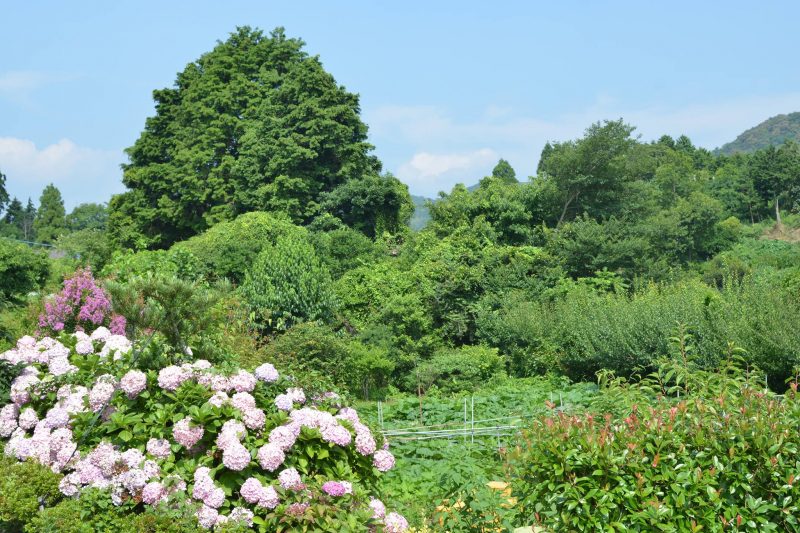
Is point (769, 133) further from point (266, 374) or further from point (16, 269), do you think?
point (266, 374)

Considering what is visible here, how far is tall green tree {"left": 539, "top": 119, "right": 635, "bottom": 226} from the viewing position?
23.8 metres

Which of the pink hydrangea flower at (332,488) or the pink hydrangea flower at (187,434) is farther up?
the pink hydrangea flower at (187,434)

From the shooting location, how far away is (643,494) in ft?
13.2

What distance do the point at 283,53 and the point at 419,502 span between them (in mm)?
26041

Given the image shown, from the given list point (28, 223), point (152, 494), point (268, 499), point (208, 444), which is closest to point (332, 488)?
point (268, 499)

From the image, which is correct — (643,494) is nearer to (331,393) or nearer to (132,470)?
(331,393)

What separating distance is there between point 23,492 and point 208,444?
1.15 meters

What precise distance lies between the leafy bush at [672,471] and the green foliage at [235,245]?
15.1 m

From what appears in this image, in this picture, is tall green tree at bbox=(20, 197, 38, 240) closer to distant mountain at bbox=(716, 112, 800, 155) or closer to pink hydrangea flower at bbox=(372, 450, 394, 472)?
pink hydrangea flower at bbox=(372, 450, 394, 472)

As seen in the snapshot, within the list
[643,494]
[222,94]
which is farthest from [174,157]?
[643,494]

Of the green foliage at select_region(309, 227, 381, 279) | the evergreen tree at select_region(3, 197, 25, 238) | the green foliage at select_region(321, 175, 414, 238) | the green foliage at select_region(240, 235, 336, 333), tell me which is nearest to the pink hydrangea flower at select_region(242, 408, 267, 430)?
the green foliage at select_region(240, 235, 336, 333)

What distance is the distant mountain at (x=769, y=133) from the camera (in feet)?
391

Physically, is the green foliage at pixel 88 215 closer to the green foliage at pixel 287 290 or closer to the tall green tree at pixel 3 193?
the tall green tree at pixel 3 193

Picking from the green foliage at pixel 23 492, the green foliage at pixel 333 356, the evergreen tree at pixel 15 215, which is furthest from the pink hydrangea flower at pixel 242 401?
the evergreen tree at pixel 15 215
